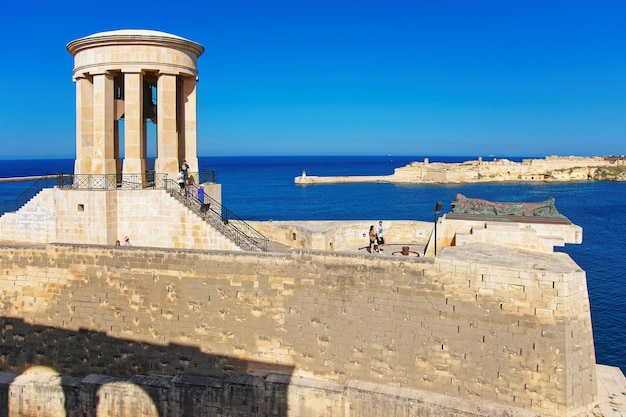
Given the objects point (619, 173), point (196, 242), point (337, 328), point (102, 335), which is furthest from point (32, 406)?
point (619, 173)

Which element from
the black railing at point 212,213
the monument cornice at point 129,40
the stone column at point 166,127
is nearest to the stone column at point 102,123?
the monument cornice at point 129,40

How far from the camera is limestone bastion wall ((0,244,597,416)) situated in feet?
32.9

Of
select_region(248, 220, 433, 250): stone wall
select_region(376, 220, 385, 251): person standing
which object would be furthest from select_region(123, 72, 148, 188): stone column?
select_region(376, 220, 385, 251): person standing

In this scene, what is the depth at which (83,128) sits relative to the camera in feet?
50.0

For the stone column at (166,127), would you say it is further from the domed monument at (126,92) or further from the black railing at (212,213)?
the black railing at (212,213)

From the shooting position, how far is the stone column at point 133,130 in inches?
572

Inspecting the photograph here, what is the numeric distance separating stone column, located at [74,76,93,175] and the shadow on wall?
470 centimetres

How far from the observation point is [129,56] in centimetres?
1438

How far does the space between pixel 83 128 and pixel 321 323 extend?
9.38 meters

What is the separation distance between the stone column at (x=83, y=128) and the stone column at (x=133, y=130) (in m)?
1.28

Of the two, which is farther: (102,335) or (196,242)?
(196,242)

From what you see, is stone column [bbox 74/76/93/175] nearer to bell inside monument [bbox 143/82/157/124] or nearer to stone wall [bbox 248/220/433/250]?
bell inside monument [bbox 143/82/157/124]

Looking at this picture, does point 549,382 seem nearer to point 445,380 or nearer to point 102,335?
point 445,380

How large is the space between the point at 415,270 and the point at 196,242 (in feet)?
20.0
